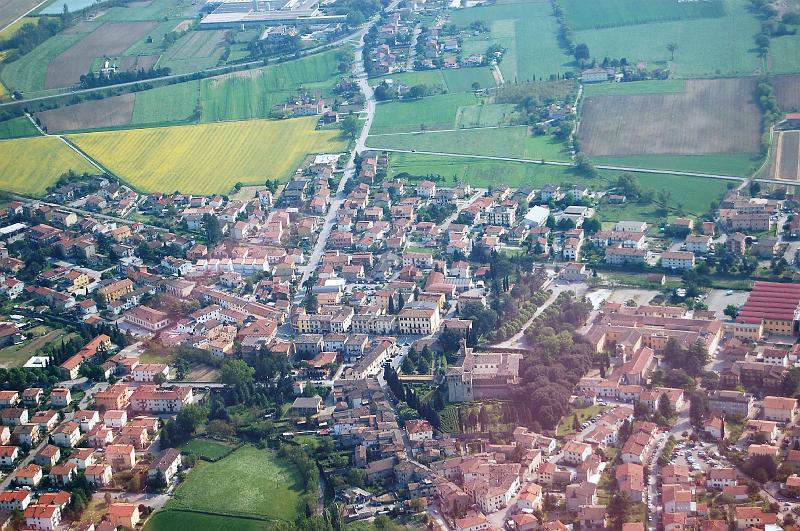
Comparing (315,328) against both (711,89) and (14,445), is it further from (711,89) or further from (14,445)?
(711,89)

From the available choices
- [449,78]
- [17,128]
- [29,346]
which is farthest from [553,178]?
[17,128]

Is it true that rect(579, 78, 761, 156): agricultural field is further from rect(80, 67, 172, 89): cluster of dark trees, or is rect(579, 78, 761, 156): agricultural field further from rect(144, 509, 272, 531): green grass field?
rect(144, 509, 272, 531): green grass field

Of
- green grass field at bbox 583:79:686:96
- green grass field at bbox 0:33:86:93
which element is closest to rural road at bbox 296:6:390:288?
green grass field at bbox 583:79:686:96

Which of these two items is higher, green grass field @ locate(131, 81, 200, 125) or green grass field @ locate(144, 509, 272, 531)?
green grass field @ locate(131, 81, 200, 125)

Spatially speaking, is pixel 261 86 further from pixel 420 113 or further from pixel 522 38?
pixel 522 38

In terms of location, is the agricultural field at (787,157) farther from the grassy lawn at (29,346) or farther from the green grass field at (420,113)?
the grassy lawn at (29,346)

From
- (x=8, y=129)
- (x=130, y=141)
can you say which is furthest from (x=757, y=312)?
(x=8, y=129)
